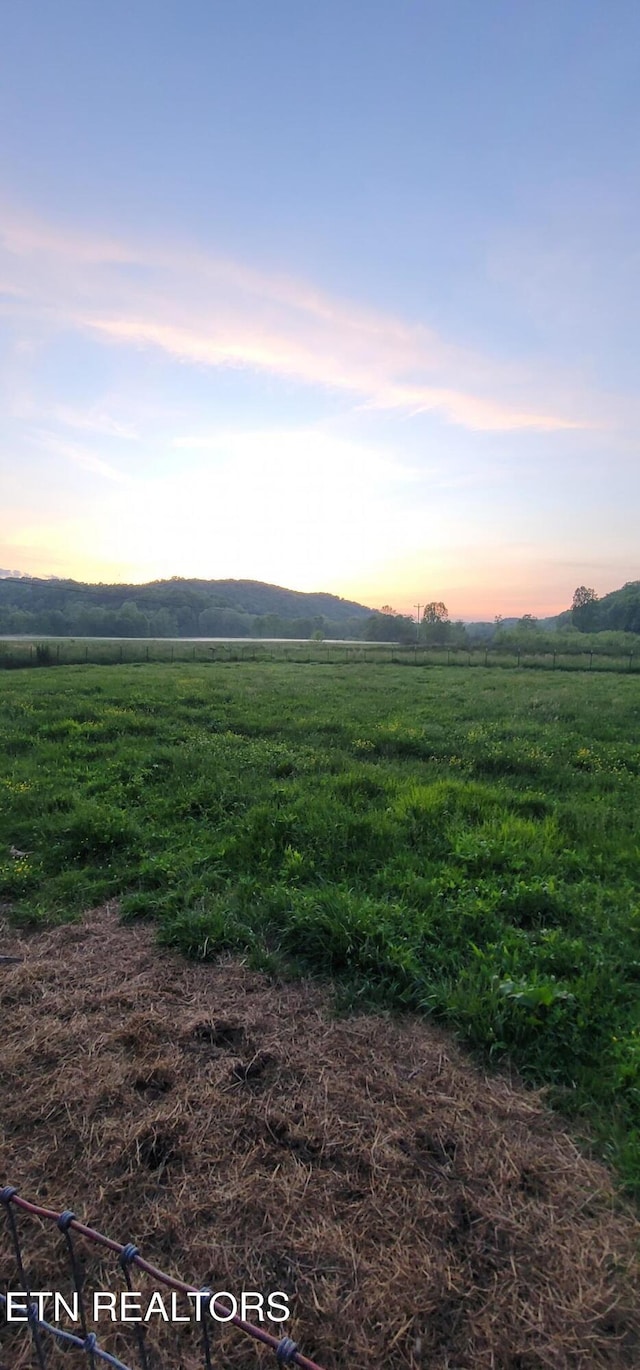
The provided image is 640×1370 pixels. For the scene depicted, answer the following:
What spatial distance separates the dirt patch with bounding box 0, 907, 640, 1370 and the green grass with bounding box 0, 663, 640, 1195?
1.16ft

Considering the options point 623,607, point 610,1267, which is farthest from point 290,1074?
point 623,607

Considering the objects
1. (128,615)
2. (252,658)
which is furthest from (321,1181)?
(128,615)

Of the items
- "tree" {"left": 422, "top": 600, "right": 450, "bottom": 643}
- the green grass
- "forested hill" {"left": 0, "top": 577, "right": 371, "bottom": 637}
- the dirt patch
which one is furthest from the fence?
"tree" {"left": 422, "top": 600, "right": 450, "bottom": 643}

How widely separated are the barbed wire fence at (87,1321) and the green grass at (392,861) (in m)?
1.60

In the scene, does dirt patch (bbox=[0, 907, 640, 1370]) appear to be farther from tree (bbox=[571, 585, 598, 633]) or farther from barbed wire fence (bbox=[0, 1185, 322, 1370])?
tree (bbox=[571, 585, 598, 633])

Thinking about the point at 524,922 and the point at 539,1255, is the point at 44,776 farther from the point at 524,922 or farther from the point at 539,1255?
the point at 539,1255

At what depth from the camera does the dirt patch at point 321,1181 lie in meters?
1.84

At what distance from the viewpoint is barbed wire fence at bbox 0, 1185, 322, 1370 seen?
1.51m

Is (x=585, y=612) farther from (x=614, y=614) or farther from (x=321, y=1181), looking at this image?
(x=321, y=1181)

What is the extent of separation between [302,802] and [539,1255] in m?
4.28

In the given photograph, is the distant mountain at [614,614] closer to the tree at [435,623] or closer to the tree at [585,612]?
the tree at [585,612]

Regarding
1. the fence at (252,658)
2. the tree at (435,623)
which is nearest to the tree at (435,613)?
the tree at (435,623)

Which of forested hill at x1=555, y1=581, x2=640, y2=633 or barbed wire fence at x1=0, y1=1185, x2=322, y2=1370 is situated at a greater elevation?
forested hill at x1=555, y1=581, x2=640, y2=633

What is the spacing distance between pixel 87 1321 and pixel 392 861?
333cm
